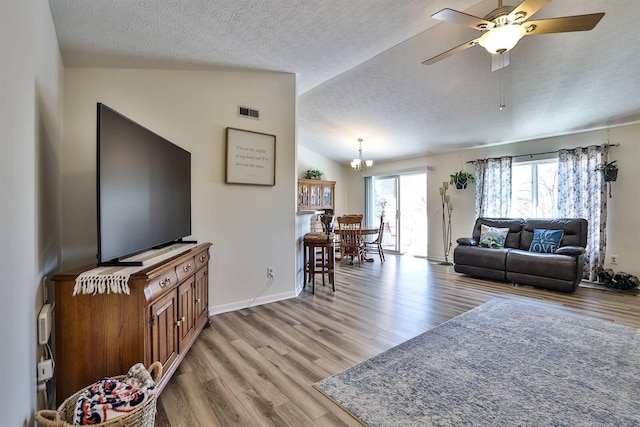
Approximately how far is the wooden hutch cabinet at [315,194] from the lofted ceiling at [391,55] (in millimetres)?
2168

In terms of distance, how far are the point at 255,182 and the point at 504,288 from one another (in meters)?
3.72

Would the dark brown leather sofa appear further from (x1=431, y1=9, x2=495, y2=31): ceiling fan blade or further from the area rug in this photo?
(x1=431, y1=9, x2=495, y2=31): ceiling fan blade

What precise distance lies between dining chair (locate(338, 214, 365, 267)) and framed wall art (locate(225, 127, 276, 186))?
2.68 meters

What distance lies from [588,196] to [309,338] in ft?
15.5

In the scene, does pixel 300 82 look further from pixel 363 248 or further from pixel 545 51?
pixel 363 248

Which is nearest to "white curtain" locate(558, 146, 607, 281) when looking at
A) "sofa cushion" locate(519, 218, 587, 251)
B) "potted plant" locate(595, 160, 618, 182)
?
"potted plant" locate(595, 160, 618, 182)

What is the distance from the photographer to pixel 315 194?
701cm

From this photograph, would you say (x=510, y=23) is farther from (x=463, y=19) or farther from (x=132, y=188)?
(x=132, y=188)

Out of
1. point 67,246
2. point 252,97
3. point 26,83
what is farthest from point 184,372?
point 252,97

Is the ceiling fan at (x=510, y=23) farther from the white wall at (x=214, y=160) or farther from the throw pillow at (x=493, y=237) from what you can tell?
the throw pillow at (x=493, y=237)

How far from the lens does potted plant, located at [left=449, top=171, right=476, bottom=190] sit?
5.71 m

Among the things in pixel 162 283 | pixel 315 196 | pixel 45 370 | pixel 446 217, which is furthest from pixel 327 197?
pixel 45 370

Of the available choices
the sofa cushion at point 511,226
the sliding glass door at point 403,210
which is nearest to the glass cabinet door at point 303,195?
the sliding glass door at point 403,210

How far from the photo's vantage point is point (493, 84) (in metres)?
3.59
